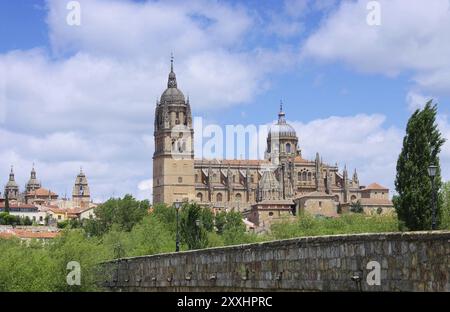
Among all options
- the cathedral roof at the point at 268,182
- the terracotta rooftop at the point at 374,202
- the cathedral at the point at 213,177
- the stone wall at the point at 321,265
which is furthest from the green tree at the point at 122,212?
the stone wall at the point at 321,265

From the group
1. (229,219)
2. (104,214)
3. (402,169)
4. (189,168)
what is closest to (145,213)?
(104,214)

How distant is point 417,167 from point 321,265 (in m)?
29.8

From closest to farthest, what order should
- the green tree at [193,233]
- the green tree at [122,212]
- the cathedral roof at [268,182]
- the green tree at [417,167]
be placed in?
the green tree at [417,167] < the green tree at [193,233] < the green tree at [122,212] < the cathedral roof at [268,182]

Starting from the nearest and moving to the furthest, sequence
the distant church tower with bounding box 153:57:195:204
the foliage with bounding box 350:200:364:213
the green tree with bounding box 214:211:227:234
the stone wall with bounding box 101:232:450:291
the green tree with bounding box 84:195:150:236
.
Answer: the stone wall with bounding box 101:232:450:291 < the green tree with bounding box 214:211:227:234 < the green tree with bounding box 84:195:150:236 < the foliage with bounding box 350:200:364:213 < the distant church tower with bounding box 153:57:195:204

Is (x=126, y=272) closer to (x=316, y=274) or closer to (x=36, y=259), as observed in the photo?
(x=36, y=259)

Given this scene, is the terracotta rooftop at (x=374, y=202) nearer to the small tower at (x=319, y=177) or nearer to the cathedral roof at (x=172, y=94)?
the small tower at (x=319, y=177)

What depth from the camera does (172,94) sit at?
644 feet

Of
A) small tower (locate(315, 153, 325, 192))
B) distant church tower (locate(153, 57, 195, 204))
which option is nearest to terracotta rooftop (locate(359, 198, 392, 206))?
small tower (locate(315, 153, 325, 192))

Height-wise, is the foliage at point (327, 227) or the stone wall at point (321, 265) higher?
the foliage at point (327, 227)

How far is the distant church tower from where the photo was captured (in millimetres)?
190875

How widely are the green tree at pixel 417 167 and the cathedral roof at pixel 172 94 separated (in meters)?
150

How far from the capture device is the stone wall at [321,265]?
43.9 ft

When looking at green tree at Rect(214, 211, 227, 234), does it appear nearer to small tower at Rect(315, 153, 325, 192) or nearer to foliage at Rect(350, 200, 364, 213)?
foliage at Rect(350, 200, 364, 213)

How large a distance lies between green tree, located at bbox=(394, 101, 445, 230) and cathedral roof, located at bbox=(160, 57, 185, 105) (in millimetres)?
149902
